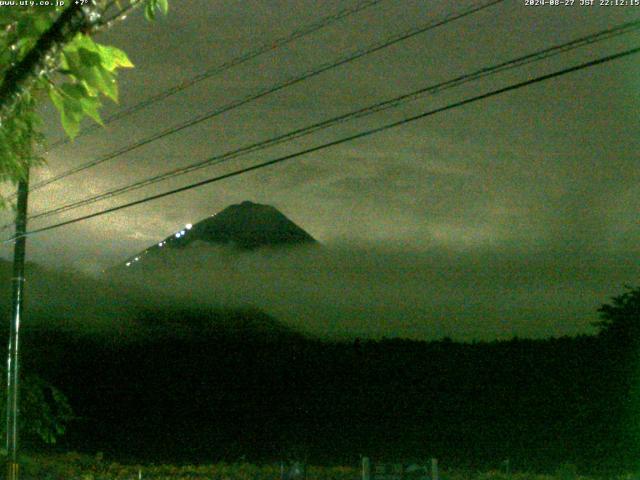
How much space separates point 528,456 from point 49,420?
16055mm

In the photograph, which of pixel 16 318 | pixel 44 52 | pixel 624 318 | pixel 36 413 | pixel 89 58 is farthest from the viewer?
pixel 624 318

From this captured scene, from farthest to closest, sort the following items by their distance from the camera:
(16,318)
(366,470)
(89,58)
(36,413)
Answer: (36,413), (16,318), (366,470), (89,58)

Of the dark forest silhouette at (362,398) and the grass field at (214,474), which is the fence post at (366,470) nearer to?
the grass field at (214,474)

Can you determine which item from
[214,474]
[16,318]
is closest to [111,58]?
[16,318]

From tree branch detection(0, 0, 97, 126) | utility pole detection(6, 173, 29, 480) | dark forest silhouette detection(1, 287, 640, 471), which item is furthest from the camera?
dark forest silhouette detection(1, 287, 640, 471)

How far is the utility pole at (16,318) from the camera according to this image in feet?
52.6

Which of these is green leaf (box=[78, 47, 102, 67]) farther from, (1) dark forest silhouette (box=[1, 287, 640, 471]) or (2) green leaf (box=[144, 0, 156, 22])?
Answer: (1) dark forest silhouette (box=[1, 287, 640, 471])

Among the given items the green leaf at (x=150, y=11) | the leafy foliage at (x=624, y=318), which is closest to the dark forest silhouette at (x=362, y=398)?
the leafy foliage at (x=624, y=318)

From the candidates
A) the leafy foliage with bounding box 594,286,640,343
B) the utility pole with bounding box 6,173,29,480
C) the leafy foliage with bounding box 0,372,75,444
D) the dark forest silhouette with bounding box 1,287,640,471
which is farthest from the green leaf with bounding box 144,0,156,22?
the leafy foliage with bounding box 594,286,640,343

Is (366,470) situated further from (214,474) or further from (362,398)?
(362,398)

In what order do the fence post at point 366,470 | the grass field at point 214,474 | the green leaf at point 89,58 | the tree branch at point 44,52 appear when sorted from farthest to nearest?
the grass field at point 214,474 < the fence post at point 366,470 < the green leaf at point 89,58 < the tree branch at point 44,52

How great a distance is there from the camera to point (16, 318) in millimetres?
16516

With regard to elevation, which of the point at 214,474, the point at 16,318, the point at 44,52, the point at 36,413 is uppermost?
the point at 16,318

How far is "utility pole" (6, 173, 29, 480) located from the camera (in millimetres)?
16031
